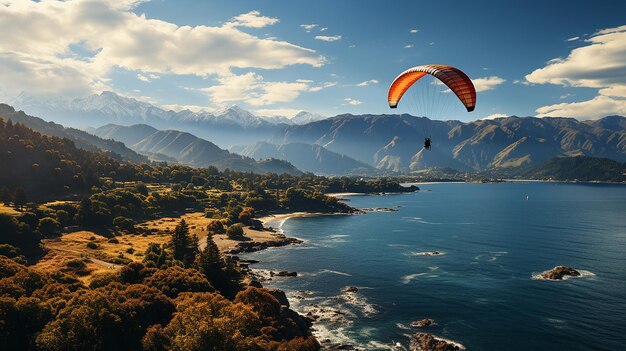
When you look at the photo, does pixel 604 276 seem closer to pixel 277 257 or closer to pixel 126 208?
pixel 277 257

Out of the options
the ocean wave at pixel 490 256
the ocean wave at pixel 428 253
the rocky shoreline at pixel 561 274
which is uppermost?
the rocky shoreline at pixel 561 274

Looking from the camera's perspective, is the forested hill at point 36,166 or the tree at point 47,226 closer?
the tree at point 47,226

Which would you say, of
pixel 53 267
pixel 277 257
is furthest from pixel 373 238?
pixel 53 267

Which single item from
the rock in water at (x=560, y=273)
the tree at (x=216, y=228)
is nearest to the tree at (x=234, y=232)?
the tree at (x=216, y=228)

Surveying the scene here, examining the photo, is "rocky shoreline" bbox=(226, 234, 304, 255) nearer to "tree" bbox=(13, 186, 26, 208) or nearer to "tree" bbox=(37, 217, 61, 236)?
"tree" bbox=(37, 217, 61, 236)

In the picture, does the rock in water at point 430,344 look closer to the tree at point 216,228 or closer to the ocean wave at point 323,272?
the ocean wave at point 323,272
